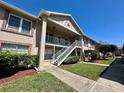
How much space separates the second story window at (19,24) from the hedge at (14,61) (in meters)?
3.43

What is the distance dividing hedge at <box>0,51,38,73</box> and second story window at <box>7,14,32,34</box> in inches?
135

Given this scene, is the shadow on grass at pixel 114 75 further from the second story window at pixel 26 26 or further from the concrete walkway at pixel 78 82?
the second story window at pixel 26 26

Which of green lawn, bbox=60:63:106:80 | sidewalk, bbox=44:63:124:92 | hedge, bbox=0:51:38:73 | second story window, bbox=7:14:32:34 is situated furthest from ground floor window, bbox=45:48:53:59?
sidewalk, bbox=44:63:124:92

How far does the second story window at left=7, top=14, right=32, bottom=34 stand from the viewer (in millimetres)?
10037

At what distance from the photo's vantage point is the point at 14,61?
8.38m

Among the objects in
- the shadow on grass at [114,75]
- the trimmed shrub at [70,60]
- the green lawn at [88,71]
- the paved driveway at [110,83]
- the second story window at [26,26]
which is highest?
the second story window at [26,26]

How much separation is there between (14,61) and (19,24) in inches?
189

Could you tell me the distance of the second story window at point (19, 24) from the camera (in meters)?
10.0

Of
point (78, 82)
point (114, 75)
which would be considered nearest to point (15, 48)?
point (78, 82)

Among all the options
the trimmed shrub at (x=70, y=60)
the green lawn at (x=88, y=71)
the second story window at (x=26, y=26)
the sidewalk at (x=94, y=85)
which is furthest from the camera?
the trimmed shrub at (x=70, y=60)

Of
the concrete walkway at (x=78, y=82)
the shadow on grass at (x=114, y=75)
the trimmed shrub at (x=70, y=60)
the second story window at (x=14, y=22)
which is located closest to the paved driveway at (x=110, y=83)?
the shadow on grass at (x=114, y=75)

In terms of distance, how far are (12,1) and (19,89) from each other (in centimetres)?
990

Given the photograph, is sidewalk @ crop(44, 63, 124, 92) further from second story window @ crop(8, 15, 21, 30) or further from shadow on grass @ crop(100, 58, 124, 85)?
second story window @ crop(8, 15, 21, 30)

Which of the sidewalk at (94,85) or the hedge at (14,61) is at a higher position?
the hedge at (14,61)
